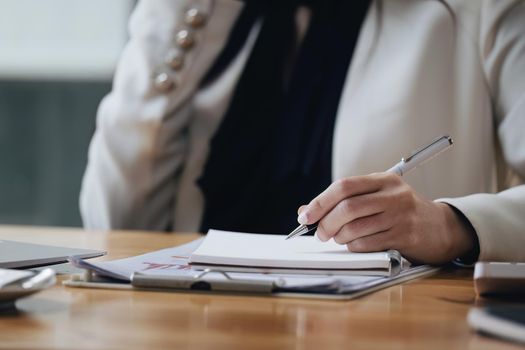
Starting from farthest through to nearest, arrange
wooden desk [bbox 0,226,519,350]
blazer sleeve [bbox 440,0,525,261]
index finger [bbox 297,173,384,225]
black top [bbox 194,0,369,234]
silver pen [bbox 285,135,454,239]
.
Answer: black top [bbox 194,0,369,234]
blazer sleeve [bbox 440,0,525,261]
silver pen [bbox 285,135,454,239]
index finger [bbox 297,173,384,225]
wooden desk [bbox 0,226,519,350]

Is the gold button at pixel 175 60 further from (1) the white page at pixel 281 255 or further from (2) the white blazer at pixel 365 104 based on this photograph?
(1) the white page at pixel 281 255

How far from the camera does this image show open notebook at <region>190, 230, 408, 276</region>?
798 mm

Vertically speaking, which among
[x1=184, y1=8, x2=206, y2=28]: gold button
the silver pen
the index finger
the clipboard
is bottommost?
the clipboard

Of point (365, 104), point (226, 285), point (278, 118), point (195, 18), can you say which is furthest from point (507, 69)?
point (226, 285)

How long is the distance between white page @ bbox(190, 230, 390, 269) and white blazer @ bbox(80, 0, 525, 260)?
20.0 inches

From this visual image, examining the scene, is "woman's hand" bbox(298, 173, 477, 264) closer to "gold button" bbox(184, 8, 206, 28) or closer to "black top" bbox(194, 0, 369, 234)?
"black top" bbox(194, 0, 369, 234)

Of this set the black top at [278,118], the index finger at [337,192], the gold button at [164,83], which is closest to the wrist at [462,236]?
the index finger at [337,192]

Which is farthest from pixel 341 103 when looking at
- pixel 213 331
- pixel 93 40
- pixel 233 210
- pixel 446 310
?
pixel 93 40

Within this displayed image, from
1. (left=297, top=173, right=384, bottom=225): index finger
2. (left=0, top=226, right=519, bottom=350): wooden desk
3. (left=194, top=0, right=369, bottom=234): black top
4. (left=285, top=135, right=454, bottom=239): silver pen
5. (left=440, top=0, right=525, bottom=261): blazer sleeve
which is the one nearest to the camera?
(left=0, top=226, right=519, bottom=350): wooden desk

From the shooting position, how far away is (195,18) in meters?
1.61

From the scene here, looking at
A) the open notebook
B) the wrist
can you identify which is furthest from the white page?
the wrist

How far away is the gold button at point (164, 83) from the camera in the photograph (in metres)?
1.58

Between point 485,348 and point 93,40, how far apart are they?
2.72 meters

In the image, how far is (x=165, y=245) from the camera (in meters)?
1.17
